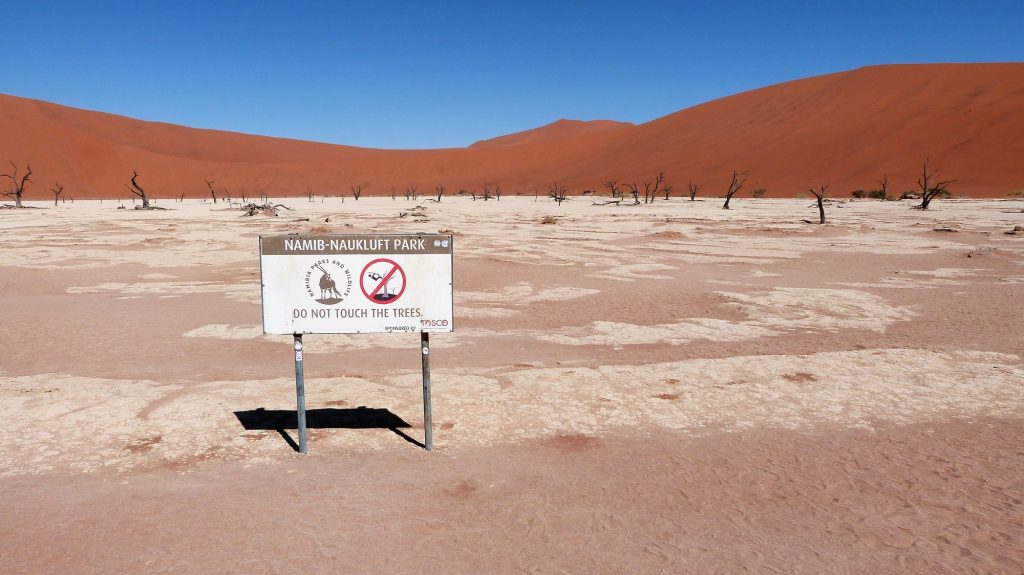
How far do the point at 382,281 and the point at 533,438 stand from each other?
1.72 meters

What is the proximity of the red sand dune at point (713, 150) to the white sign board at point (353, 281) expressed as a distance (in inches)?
2046

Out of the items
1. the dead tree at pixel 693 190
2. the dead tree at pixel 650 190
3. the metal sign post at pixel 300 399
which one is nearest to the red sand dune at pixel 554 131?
the dead tree at pixel 650 190

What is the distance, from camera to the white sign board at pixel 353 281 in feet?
16.0

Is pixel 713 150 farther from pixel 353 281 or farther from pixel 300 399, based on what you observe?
pixel 300 399

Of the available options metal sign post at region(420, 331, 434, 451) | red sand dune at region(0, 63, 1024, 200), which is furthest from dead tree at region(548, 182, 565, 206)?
metal sign post at region(420, 331, 434, 451)

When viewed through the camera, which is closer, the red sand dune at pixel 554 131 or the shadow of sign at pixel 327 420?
the shadow of sign at pixel 327 420

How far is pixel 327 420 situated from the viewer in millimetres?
5684

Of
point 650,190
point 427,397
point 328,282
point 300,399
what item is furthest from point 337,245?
point 650,190

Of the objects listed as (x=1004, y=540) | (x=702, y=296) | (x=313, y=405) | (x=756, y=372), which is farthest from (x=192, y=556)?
(x=702, y=296)

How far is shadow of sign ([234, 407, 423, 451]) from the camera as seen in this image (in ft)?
18.0

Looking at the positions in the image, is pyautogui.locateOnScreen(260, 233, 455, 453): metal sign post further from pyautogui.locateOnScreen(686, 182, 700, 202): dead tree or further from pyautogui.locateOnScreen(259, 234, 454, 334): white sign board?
pyautogui.locateOnScreen(686, 182, 700, 202): dead tree

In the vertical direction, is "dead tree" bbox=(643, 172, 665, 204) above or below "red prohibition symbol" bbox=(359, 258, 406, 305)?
above

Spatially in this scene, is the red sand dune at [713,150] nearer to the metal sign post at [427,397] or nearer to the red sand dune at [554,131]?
the metal sign post at [427,397]

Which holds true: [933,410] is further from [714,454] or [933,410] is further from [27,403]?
[27,403]
